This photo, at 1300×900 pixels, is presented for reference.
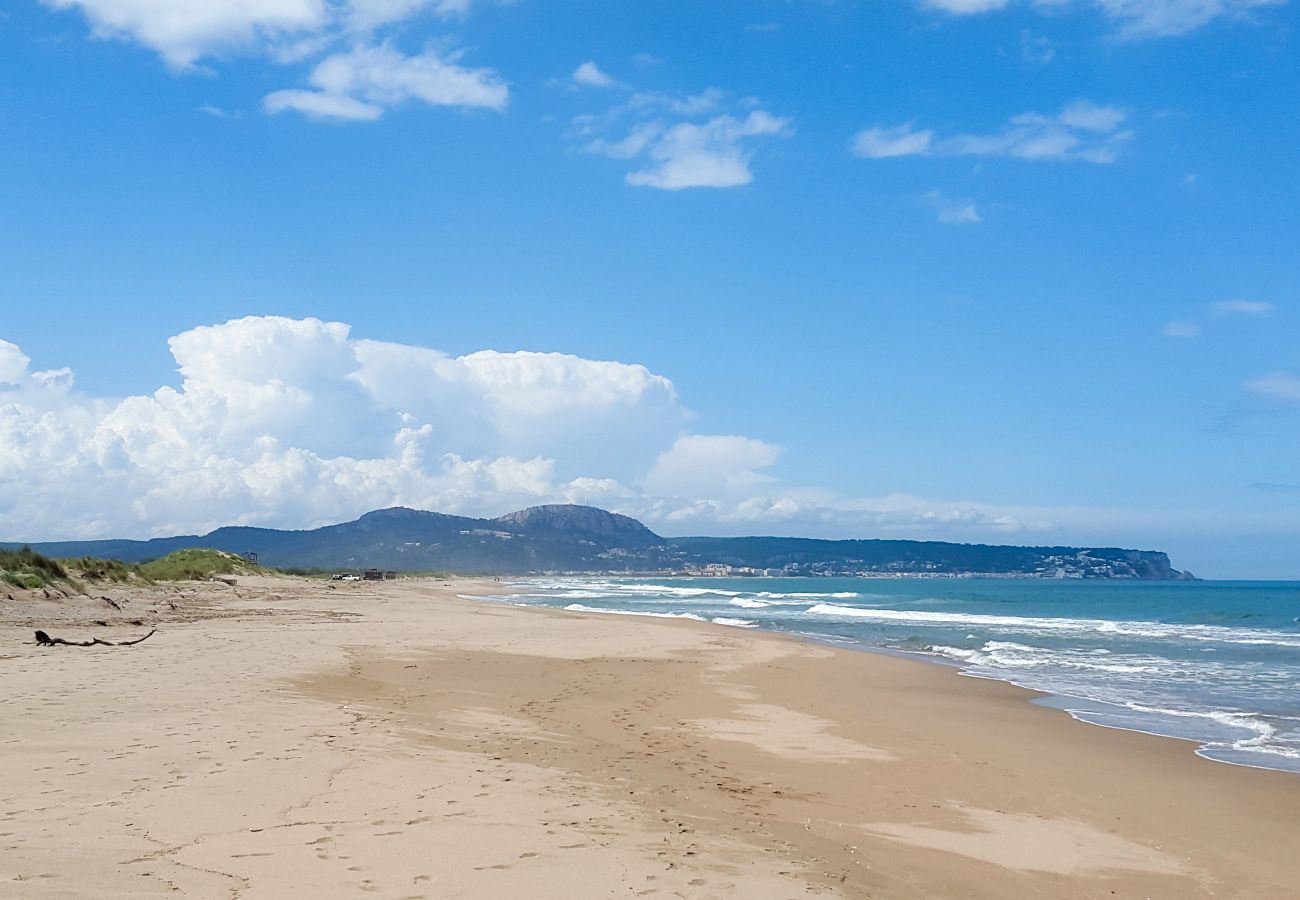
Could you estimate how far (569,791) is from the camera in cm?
820

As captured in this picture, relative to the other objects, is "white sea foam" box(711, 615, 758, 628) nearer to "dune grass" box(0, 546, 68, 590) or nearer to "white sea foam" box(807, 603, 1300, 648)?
"white sea foam" box(807, 603, 1300, 648)

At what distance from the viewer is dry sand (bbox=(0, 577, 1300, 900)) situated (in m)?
5.89

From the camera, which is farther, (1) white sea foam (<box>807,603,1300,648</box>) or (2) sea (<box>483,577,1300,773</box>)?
(1) white sea foam (<box>807,603,1300,648</box>)

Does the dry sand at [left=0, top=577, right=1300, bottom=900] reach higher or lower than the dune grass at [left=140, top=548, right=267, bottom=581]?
higher

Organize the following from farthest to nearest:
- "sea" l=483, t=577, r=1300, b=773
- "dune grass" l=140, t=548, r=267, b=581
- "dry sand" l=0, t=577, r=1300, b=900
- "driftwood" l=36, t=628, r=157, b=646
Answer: "dune grass" l=140, t=548, r=267, b=581 < "driftwood" l=36, t=628, r=157, b=646 < "sea" l=483, t=577, r=1300, b=773 < "dry sand" l=0, t=577, r=1300, b=900

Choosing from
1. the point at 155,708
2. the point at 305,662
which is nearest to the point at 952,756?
the point at 155,708

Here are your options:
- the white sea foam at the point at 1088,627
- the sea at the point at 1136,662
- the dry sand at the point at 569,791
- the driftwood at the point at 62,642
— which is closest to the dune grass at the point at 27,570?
the dry sand at the point at 569,791

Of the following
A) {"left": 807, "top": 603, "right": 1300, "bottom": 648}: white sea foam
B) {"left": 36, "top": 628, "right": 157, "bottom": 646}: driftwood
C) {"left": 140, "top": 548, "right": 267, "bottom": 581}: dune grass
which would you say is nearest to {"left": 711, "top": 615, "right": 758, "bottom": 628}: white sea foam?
{"left": 807, "top": 603, "right": 1300, "bottom": 648}: white sea foam

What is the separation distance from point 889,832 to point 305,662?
1236 cm

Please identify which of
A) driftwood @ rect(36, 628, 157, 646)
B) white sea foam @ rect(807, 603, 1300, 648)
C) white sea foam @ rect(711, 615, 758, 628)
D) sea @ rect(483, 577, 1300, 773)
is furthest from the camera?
white sea foam @ rect(711, 615, 758, 628)

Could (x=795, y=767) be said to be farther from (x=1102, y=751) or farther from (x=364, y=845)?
(x=364, y=845)

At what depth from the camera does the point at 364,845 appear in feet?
20.3

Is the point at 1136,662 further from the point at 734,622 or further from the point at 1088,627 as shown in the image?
the point at 734,622

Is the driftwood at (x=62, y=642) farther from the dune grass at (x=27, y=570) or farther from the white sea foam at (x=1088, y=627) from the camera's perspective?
the white sea foam at (x=1088, y=627)
